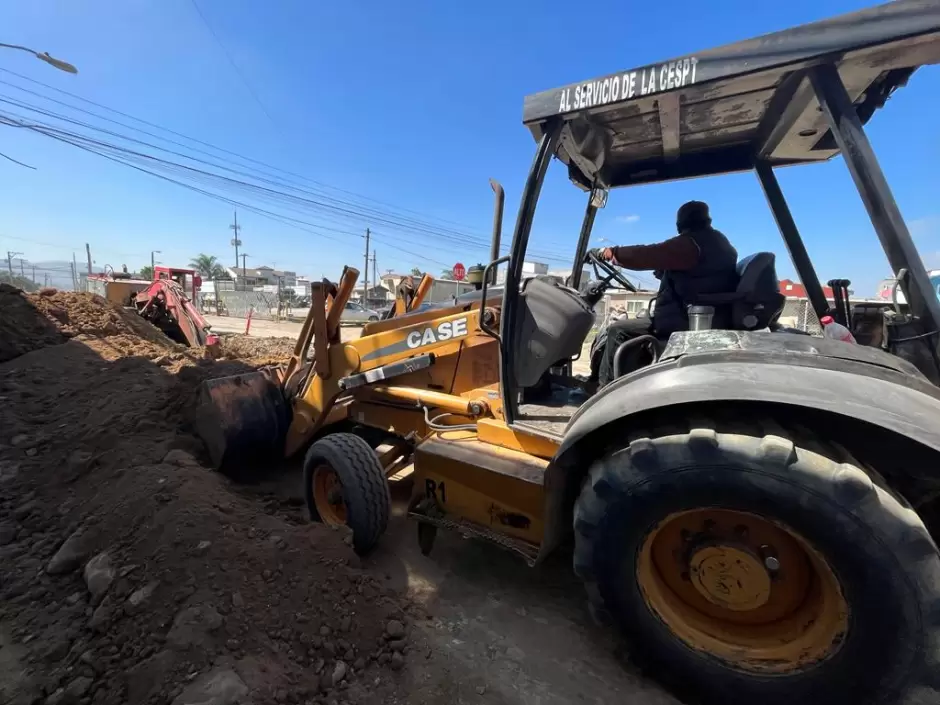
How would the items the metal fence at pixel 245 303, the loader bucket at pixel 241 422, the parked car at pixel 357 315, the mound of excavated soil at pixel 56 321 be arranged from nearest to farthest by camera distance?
1. the loader bucket at pixel 241 422
2. the mound of excavated soil at pixel 56 321
3. the parked car at pixel 357 315
4. the metal fence at pixel 245 303

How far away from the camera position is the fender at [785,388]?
172 cm

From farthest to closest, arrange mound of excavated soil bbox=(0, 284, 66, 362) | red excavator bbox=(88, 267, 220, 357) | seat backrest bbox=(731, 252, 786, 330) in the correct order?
red excavator bbox=(88, 267, 220, 357) → mound of excavated soil bbox=(0, 284, 66, 362) → seat backrest bbox=(731, 252, 786, 330)

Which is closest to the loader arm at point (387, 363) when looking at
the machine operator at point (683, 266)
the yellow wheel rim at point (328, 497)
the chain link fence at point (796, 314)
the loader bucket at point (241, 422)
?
the loader bucket at point (241, 422)

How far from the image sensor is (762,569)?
Result: 6.42 feet

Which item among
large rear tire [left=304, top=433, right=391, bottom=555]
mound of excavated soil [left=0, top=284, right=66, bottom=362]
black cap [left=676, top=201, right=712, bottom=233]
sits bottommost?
large rear tire [left=304, top=433, right=391, bottom=555]

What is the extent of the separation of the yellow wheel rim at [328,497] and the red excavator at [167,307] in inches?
296

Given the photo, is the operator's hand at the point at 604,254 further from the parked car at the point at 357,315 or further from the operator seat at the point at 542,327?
the parked car at the point at 357,315

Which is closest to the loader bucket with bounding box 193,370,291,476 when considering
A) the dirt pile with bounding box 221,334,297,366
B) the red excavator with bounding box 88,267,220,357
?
the red excavator with bounding box 88,267,220,357

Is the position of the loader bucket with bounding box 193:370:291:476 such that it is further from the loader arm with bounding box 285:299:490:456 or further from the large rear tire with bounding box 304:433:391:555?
the large rear tire with bounding box 304:433:391:555

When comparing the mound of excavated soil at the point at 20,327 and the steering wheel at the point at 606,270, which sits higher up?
the steering wheel at the point at 606,270

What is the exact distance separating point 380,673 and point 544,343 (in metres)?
1.78

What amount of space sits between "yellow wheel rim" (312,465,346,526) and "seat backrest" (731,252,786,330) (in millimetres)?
2608

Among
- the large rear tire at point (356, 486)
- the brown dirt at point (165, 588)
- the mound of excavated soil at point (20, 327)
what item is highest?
the mound of excavated soil at point (20, 327)

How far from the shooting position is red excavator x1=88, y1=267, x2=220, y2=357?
10680 mm
